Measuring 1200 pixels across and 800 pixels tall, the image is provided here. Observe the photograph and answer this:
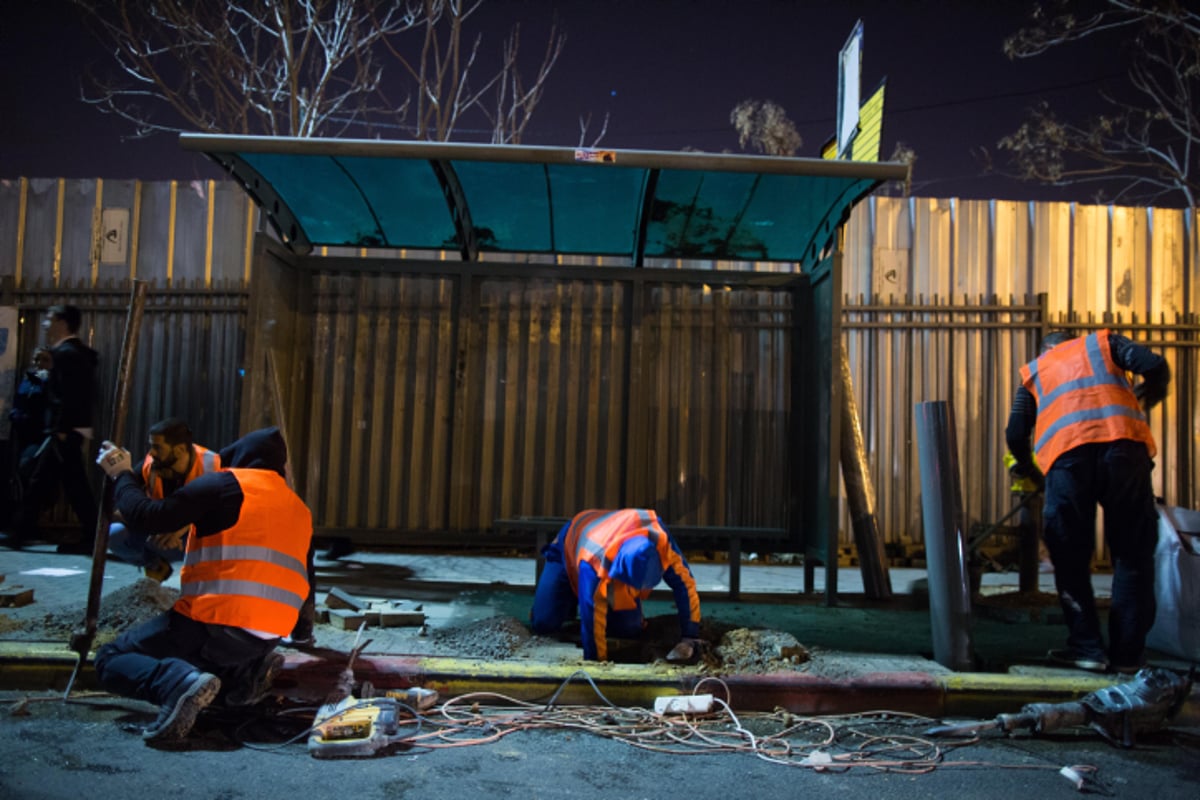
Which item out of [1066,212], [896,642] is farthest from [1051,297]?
[896,642]

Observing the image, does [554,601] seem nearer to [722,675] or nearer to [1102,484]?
[722,675]

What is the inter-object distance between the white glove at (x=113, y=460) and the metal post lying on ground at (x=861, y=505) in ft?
15.0

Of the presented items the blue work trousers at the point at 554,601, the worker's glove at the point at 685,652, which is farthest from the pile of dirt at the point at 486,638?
the worker's glove at the point at 685,652

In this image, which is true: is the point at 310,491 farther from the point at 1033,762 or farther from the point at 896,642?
the point at 1033,762

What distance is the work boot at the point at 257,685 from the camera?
3721mm

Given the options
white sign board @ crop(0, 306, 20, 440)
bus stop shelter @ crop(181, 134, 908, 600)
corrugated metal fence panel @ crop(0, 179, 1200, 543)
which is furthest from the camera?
white sign board @ crop(0, 306, 20, 440)

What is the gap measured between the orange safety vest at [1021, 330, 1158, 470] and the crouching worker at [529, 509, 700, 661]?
7.46ft

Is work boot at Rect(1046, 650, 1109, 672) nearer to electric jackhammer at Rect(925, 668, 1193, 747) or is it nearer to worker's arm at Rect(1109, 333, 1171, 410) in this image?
electric jackhammer at Rect(925, 668, 1193, 747)

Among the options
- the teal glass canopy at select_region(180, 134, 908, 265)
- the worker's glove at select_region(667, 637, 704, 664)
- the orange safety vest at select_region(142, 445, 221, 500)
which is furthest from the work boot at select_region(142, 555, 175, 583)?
the worker's glove at select_region(667, 637, 704, 664)

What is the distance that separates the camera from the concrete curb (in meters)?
4.07

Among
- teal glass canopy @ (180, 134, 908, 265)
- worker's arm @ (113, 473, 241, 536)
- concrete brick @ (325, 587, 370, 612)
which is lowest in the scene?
concrete brick @ (325, 587, 370, 612)

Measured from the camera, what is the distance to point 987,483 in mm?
8023

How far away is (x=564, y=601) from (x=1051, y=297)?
6020mm

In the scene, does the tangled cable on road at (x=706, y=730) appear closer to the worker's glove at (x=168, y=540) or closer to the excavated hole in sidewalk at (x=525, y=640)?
the excavated hole in sidewalk at (x=525, y=640)
